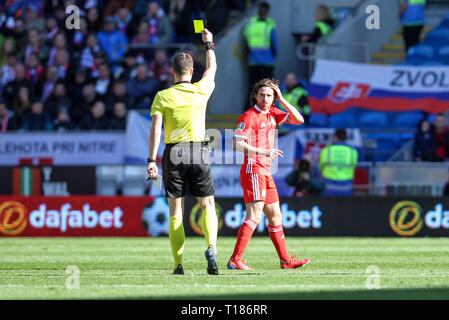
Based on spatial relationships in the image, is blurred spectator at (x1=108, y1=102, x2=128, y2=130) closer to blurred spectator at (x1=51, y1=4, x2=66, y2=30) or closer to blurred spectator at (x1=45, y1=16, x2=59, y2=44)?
blurred spectator at (x1=45, y1=16, x2=59, y2=44)

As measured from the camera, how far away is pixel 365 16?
75.7ft

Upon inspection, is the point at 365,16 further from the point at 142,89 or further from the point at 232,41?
the point at 142,89

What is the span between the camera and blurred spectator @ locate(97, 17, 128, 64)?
2264 centimetres

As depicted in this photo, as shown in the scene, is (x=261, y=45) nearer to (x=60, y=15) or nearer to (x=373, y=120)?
(x=373, y=120)

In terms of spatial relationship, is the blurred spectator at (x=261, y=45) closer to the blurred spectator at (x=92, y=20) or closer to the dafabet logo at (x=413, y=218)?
the blurred spectator at (x=92, y=20)

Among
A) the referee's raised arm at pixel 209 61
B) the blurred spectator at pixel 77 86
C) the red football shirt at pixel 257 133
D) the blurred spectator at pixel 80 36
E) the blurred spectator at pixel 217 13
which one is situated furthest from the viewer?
the blurred spectator at pixel 217 13

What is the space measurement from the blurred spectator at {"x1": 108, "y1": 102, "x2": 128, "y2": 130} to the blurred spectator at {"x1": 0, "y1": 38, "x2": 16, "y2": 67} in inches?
167

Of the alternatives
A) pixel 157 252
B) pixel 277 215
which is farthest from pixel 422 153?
pixel 277 215

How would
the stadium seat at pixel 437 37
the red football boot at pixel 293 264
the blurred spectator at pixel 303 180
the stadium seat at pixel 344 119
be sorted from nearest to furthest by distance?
the red football boot at pixel 293 264 < the blurred spectator at pixel 303 180 < the stadium seat at pixel 344 119 < the stadium seat at pixel 437 37

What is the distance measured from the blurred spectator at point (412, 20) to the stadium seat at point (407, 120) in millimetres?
2080

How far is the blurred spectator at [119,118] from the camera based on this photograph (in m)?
20.7

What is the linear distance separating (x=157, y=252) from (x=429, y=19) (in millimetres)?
12455

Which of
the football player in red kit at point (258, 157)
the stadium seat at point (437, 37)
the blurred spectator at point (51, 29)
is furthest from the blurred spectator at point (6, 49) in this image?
the football player in red kit at point (258, 157)

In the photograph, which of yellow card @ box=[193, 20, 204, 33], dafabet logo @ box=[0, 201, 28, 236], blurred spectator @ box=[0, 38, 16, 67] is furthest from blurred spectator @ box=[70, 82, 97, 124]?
yellow card @ box=[193, 20, 204, 33]
